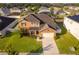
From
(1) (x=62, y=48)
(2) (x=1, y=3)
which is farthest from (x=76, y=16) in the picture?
(2) (x=1, y=3)

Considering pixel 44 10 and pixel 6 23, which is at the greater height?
pixel 44 10

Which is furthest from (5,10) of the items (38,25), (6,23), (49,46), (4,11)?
(49,46)

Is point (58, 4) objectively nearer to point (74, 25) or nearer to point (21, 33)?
point (74, 25)

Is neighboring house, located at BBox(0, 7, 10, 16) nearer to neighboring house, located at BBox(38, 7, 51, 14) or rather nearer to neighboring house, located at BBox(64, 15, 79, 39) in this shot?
neighboring house, located at BBox(38, 7, 51, 14)

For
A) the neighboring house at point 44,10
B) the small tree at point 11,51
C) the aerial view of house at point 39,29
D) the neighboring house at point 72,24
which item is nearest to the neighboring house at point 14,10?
the aerial view of house at point 39,29

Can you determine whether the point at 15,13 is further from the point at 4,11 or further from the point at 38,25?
the point at 38,25


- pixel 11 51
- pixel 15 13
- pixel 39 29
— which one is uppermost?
pixel 15 13
